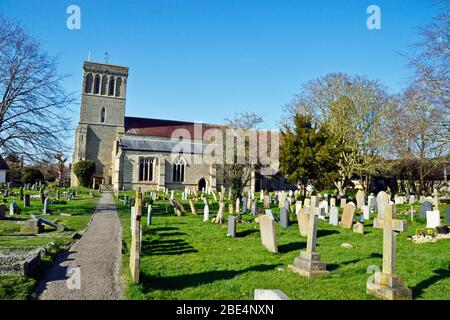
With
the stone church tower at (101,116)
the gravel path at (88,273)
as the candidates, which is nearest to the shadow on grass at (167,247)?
the gravel path at (88,273)

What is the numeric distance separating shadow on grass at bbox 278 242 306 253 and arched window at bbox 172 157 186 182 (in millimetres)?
34693

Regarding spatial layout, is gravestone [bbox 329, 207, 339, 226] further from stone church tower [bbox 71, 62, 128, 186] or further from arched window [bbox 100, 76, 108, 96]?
arched window [bbox 100, 76, 108, 96]

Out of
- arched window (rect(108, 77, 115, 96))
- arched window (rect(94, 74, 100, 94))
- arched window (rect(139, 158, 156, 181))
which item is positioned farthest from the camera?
arched window (rect(108, 77, 115, 96))

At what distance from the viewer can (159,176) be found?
4128 cm

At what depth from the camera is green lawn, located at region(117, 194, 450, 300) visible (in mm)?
5445

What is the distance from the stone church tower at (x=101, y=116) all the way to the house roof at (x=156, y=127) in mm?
1422

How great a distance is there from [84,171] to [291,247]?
37.8 m

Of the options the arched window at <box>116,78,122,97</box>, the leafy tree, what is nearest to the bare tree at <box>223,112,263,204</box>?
the leafy tree

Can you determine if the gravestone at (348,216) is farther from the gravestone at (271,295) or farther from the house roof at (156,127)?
the house roof at (156,127)

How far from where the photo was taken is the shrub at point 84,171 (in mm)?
41438

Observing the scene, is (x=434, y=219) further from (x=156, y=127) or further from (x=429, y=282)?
(x=156, y=127)
